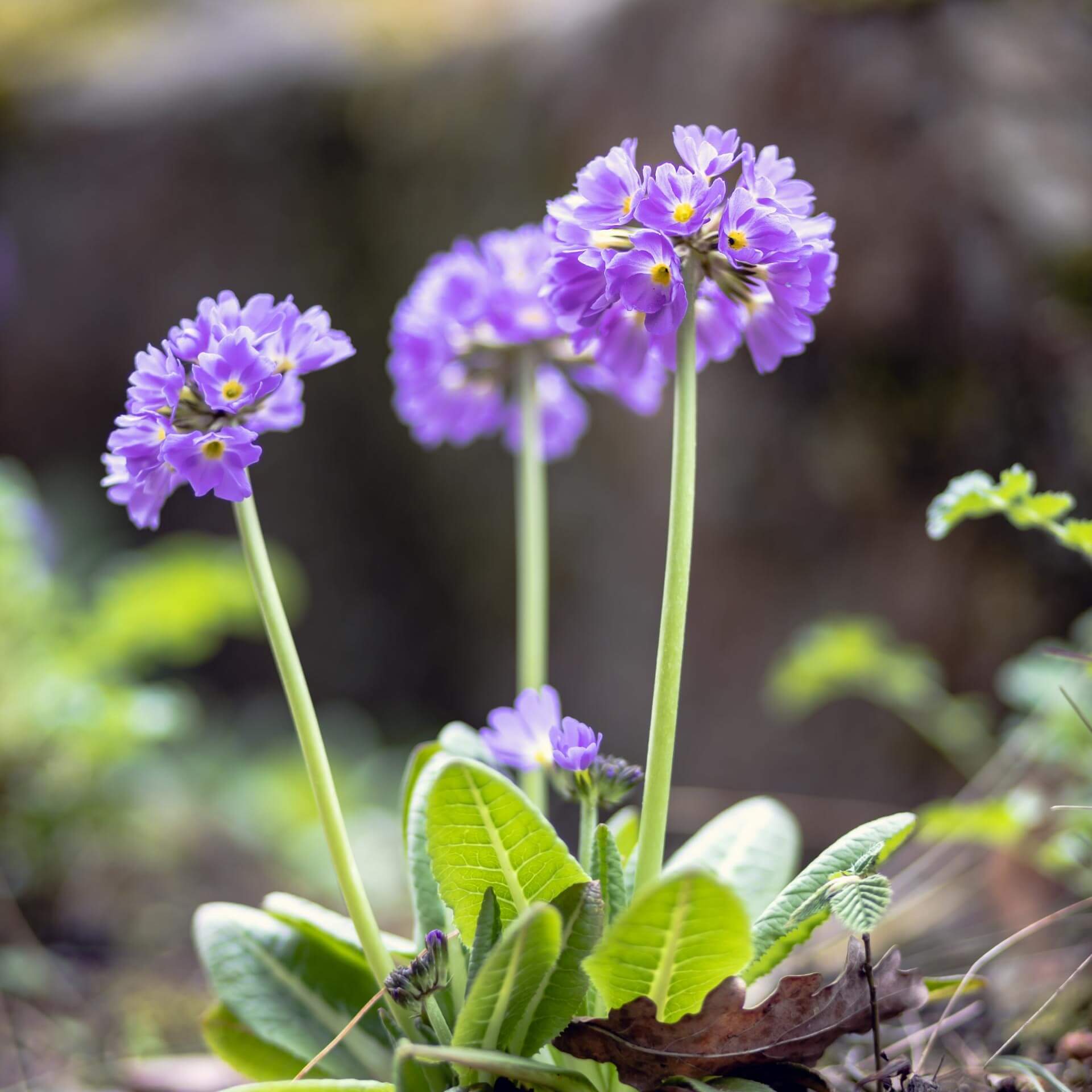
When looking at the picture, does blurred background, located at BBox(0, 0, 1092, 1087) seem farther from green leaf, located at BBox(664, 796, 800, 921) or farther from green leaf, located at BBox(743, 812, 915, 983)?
green leaf, located at BBox(743, 812, 915, 983)

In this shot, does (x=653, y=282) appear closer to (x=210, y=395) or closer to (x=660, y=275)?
(x=660, y=275)

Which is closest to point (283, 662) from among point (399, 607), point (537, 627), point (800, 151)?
point (537, 627)

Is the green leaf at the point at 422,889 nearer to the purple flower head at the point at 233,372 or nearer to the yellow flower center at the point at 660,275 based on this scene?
the purple flower head at the point at 233,372

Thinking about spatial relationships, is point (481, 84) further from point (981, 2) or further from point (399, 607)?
point (399, 607)

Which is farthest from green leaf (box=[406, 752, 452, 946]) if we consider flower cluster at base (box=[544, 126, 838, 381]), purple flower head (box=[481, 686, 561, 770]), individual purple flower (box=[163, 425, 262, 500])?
flower cluster at base (box=[544, 126, 838, 381])

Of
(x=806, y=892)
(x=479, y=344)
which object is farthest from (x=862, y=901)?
(x=479, y=344)

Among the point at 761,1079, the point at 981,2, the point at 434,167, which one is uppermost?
the point at 434,167
